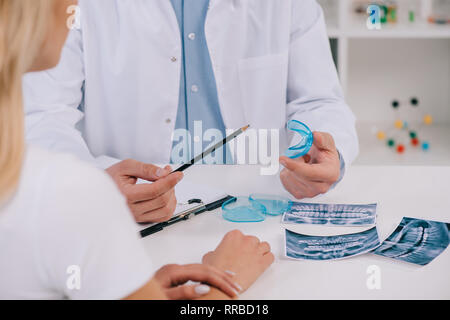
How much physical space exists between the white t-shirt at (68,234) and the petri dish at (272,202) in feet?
1.55

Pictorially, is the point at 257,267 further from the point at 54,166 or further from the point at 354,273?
the point at 54,166

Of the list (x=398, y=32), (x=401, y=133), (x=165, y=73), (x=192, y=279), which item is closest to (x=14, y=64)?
(x=192, y=279)

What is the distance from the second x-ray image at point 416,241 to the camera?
84 cm

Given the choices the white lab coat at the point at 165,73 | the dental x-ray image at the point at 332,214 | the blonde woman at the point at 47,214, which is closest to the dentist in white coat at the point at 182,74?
the white lab coat at the point at 165,73

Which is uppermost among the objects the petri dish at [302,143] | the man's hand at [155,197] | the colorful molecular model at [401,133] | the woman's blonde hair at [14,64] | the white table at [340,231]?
the woman's blonde hair at [14,64]

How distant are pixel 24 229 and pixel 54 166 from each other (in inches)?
2.6

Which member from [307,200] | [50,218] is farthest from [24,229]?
[307,200]

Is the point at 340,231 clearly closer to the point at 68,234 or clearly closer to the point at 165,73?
the point at 68,234

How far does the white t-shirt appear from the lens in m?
0.54

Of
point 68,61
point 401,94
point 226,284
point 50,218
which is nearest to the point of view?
Answer: point 50,218

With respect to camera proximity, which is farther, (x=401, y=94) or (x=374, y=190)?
(x=401, y=94)

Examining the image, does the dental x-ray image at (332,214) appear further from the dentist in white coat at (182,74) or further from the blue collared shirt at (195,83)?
the blue collared shirt at (195,83)

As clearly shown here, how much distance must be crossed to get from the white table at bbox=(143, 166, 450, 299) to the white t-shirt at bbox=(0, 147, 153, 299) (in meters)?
0.24
